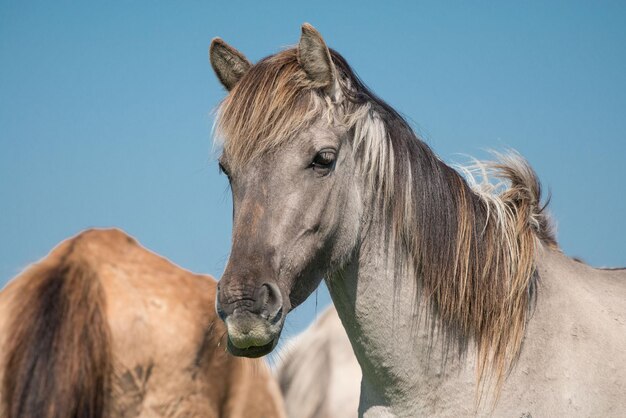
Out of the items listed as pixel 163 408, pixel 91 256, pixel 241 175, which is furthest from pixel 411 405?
pixel 91 256

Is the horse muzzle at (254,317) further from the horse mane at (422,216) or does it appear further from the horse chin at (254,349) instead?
the horse mane at (422,216)

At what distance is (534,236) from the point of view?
3848 mm

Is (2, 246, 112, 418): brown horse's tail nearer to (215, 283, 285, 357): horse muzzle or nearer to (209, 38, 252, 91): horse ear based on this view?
(209, 38, 252, 91): horse ear

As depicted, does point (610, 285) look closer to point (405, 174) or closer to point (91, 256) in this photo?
point (405, 174)

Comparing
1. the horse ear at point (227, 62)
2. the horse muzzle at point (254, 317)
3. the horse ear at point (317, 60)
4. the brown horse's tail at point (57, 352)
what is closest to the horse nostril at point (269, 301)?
the horse muzzle at point (254, 317)

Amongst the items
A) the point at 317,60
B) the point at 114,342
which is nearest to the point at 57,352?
the point at 114,342

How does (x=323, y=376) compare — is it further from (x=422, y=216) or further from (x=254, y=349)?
(x=254, y=349)

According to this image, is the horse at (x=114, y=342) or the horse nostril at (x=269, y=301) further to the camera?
the horse at (x=114, y=342)

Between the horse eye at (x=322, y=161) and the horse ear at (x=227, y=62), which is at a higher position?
the horse ear at (x=227, y=62)

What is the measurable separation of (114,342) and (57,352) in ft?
1.13

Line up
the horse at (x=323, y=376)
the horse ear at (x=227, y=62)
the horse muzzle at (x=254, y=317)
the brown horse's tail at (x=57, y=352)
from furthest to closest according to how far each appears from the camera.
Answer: the horse at (x=323, y=376), the brown horse's tail at (x=57, y=352), the horse ear at (x=227, y=62), the horse muzzle at (x=254, y=317)

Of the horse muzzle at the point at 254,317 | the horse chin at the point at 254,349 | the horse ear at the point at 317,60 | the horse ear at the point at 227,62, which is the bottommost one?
the horse chin at the point at 254,349

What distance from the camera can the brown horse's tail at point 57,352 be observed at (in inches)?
184

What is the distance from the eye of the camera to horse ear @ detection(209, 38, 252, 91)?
13.1 ft
